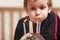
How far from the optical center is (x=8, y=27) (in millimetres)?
807

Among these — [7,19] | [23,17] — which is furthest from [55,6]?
[7,19]

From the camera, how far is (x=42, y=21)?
69cm

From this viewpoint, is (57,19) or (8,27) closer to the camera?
(57,19)

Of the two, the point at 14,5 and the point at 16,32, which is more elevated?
the point at 14,5

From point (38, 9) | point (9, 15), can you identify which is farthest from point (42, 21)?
point (9, 15)

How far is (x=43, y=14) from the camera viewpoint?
0.67 metres

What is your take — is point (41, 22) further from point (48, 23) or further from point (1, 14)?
point (1, 14)

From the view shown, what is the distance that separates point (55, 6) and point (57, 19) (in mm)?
69

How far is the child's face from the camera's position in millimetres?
648

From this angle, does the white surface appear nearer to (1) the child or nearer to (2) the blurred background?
(1) the child

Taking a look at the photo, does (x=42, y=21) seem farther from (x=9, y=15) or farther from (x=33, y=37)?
(x=9, y=15)

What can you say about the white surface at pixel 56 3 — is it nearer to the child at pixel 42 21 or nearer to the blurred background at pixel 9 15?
the child at pixel 42 21

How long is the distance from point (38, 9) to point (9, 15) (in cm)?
21

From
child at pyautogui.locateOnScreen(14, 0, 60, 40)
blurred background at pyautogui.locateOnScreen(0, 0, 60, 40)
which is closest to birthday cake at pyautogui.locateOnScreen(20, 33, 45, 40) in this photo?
Result: child at pyautogui.locateOnScreen(14, 0, 60, 40)
